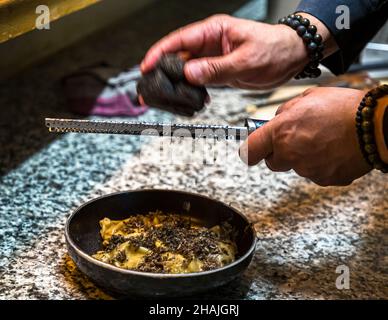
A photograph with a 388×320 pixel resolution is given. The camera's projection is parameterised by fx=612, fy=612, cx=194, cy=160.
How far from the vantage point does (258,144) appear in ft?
3.29

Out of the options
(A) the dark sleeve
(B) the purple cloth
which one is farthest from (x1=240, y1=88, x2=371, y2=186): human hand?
(B) the purple cloth

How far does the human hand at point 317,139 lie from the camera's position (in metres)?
0.96

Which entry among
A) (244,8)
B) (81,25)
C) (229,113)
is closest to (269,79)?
(229,113)

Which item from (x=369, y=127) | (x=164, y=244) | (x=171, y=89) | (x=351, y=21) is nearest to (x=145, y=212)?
(x=164, y=244)

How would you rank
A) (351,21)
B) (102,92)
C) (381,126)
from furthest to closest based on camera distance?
(102,92)
(351,21)
(381,126)

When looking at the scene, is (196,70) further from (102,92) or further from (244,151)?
(102,92)

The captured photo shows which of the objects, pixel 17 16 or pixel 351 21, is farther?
pixel 351 21

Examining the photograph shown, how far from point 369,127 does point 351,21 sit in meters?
0.40

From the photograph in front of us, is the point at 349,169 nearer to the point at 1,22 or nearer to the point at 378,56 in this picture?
the point at 1,22

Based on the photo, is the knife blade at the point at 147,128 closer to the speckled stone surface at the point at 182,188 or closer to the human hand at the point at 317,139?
the human hand at the point at 317,139

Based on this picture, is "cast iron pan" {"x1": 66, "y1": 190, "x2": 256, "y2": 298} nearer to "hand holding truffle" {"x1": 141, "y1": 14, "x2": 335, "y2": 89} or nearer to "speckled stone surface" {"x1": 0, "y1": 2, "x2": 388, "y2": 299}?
"speckled stone surface" {"x1": 0, "y1": 2, "x2": 388, "y2": 299}

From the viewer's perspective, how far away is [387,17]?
130cm

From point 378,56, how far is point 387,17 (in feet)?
3.27
